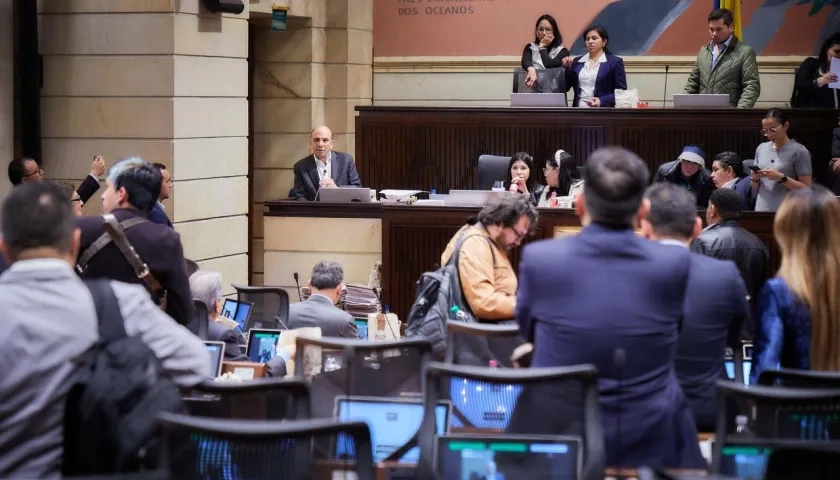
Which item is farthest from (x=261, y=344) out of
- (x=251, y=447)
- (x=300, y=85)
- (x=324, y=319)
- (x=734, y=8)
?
(x=734, y=8)

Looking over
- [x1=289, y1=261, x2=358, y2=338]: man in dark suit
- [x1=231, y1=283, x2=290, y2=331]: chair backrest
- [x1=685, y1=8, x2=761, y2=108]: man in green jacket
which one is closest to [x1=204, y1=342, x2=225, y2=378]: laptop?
[x1=289, y1=261, x2=358, y2=338]: man in dark suit

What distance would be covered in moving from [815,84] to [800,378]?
7778 millimetres

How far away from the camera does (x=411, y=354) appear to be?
3658 mm

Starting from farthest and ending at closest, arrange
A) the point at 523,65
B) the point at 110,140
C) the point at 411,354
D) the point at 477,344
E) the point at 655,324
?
1. the point at 523,65
2. the point at 110,140
3. the point at 477,344
4. the point at 411,354
5. the point at 655,324

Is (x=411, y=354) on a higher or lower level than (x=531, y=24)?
lower

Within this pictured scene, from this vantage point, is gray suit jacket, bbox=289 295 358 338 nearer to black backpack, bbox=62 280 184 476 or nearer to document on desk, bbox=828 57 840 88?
black backpack, bbox=62 280 184 476

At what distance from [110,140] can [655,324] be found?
7250mm

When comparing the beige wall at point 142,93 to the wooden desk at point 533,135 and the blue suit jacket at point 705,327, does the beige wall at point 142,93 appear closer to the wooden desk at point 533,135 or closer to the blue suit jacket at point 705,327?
the wooden desk at point 533,135

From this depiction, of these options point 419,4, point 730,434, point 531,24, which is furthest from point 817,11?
point 730,434

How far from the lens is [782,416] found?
2992 mm

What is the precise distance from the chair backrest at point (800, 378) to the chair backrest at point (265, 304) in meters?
3.73

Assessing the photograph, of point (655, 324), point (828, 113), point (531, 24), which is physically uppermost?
point (531, 24)

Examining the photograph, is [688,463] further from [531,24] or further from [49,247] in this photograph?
[531,24]

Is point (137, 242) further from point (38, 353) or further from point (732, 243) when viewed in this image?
point (732, 243)
